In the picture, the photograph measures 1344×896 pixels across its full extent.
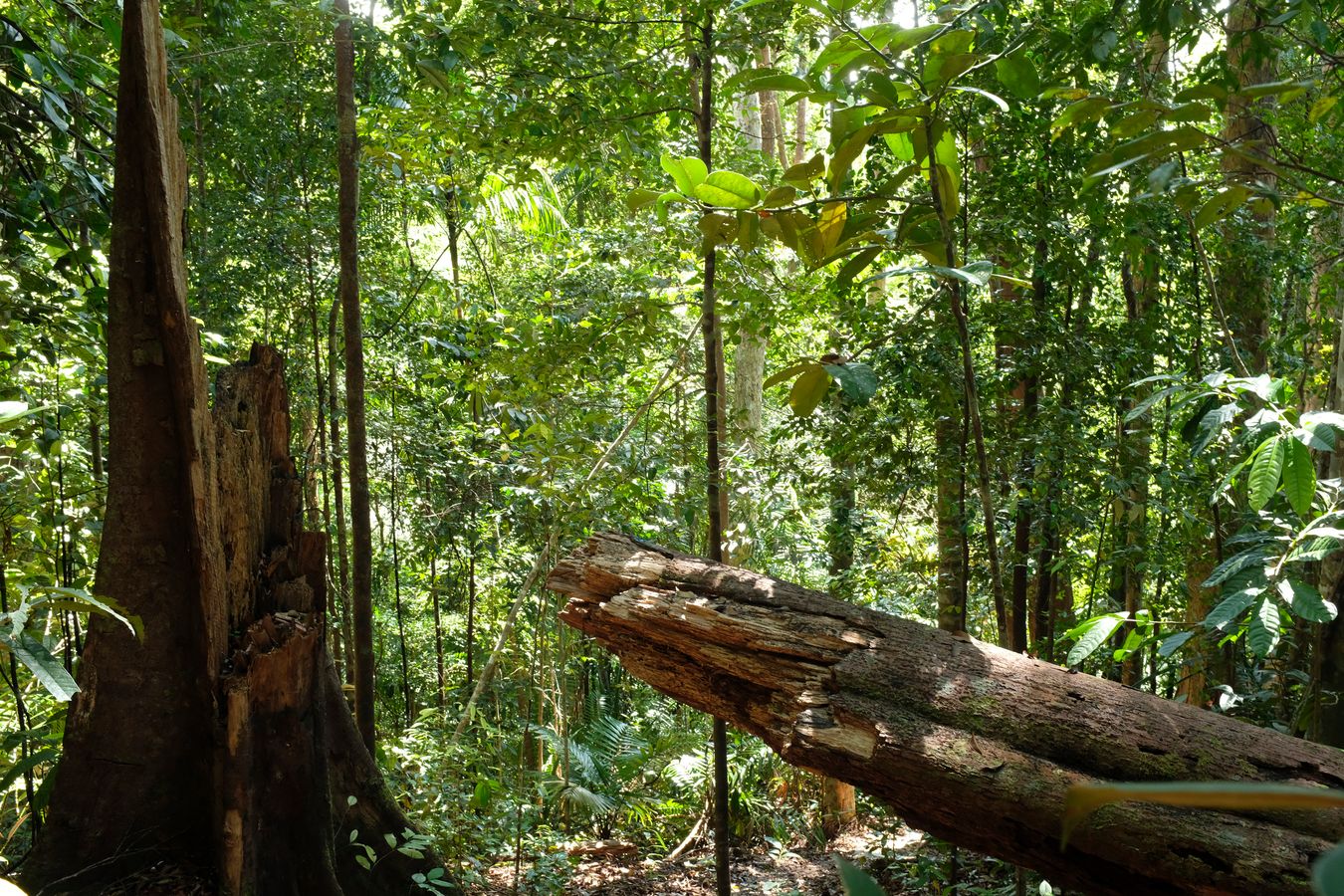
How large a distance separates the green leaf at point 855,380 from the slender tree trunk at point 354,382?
322 centimetres

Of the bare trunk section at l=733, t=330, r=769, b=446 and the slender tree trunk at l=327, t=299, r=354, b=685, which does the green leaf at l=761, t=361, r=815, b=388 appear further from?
the bare trunk section at l=733, t=330, r=769, b=446

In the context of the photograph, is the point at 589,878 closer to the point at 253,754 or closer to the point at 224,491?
the point at 253,754

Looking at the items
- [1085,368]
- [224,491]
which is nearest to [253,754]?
[224,491]

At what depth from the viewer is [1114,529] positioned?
4.39 metres

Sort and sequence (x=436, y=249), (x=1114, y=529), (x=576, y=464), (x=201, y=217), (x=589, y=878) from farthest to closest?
(x=436, y=249) → (x=201, y=217) → (x=589, y=878) → (x=576, y=464) → (x=1114, y=529)

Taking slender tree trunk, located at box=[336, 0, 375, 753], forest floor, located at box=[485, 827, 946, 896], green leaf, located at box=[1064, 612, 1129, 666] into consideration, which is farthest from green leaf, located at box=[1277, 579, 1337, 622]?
slender tree trunk, located at box=[336, 0, 375, 753]

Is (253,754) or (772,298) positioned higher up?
(772,298)

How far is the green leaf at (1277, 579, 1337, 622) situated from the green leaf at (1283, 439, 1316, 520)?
0.24 metres

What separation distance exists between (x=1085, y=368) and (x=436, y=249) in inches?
340

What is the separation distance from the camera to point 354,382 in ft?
14.8

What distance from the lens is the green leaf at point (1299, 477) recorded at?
2.05 m

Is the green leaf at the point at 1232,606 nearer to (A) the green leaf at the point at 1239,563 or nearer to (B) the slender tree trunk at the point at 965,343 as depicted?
(A) the green leaf at the point at 1239,563

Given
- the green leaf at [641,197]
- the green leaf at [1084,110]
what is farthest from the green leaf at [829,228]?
the green leaf at [1084,110]

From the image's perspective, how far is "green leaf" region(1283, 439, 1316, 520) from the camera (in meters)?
2.05
